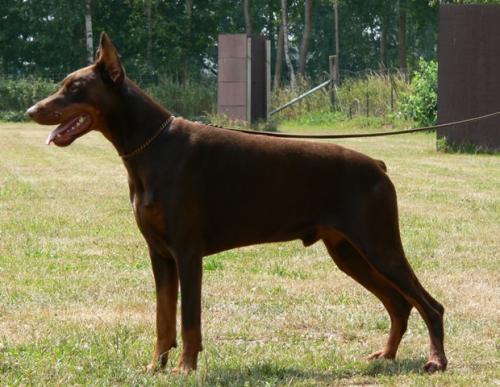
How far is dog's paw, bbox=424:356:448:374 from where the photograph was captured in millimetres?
5895

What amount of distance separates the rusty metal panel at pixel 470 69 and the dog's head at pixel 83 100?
55.6 feet

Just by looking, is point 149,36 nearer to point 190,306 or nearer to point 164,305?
point 164,305

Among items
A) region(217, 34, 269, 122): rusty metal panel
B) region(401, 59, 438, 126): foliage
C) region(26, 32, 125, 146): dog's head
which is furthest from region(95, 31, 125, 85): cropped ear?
region(217, 34, 269, 122): rusty metal panel

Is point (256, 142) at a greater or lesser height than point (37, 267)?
greater

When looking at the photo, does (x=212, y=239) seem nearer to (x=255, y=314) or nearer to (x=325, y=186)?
(x=325, y=186)

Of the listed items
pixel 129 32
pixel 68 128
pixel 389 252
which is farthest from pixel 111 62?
pixel 129 32

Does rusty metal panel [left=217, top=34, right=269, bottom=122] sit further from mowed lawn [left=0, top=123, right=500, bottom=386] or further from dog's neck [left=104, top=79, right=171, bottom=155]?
dog's neck [left=104, top=79, right=171, bottom=155]

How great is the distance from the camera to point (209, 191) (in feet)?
18.7

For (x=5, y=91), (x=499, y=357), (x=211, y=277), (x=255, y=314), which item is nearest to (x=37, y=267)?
(x=211, y=277)

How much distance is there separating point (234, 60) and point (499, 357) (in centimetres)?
2593

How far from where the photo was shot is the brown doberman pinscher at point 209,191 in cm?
555

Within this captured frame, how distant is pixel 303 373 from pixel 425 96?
24.3 m

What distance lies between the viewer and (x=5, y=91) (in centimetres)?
4400

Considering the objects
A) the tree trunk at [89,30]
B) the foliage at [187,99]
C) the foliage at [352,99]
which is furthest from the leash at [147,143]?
the tree trunk at [89,30]
